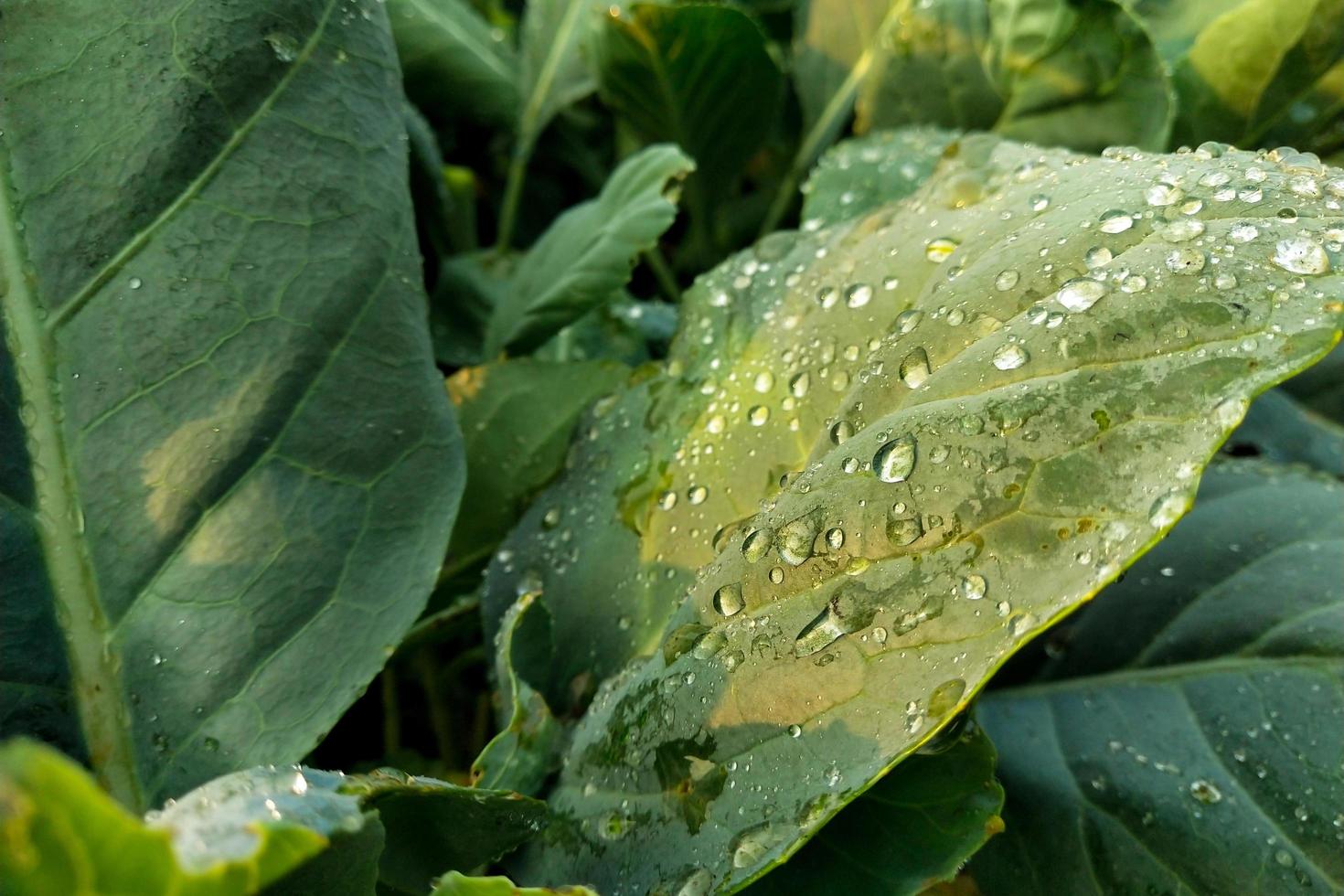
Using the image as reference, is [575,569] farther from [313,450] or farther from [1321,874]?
[1321,874]

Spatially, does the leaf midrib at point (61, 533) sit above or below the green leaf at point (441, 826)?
above

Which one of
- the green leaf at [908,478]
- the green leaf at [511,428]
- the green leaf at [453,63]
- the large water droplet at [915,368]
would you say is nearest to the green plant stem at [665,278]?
the green leaf at [453,63]

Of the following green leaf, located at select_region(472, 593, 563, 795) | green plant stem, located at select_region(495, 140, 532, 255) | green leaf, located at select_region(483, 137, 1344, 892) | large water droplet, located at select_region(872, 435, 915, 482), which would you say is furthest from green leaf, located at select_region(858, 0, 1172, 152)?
green leaf, located at select_region(472, 593, 563, 795)

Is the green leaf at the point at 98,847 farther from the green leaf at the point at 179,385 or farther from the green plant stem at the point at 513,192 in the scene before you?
the green plant stem at the point at 513,192

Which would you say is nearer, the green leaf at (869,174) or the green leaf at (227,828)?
the green leaf at (227,828)

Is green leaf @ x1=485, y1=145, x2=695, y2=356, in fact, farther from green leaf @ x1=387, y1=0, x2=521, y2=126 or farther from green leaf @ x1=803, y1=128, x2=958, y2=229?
green leaf @ x1=387, y1=0, x2=521, y2=126
